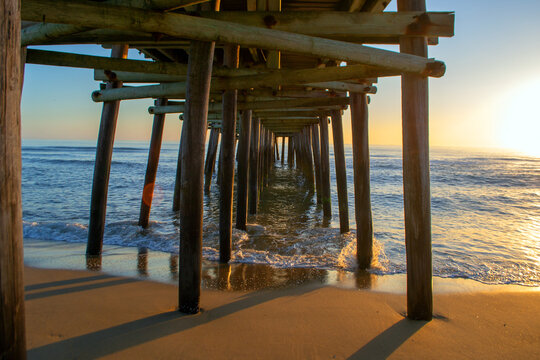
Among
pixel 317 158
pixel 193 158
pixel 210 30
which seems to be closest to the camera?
pixel 210 30

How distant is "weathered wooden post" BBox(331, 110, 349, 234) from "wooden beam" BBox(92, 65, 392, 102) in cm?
217

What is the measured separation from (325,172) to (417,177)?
18.6ft

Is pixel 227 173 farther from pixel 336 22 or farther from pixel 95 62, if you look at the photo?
pixel 336 22

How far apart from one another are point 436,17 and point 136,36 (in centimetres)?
261

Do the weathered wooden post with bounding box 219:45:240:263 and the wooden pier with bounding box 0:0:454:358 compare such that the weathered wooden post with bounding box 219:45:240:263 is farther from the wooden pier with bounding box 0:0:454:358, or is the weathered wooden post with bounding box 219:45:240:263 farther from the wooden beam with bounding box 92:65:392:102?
the wooden beam with bounding box 92:65:392:102

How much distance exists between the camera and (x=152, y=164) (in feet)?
19.1

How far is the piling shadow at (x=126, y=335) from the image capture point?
7.07 ft

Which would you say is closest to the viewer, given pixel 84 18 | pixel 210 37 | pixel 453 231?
pixel 84 18

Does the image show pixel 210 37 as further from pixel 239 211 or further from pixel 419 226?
pixel 239 211

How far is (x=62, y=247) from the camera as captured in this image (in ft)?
16.4

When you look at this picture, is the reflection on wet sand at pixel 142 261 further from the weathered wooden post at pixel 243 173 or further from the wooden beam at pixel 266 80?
the wooden beam at pixel 266 80

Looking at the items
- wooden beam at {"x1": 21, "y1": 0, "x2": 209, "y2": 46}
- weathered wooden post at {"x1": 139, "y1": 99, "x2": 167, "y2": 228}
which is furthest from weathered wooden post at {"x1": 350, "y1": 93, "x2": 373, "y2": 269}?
weathered wooden post at {"x1": 139, "y1": 99, "x2": 167, "y2": 228}

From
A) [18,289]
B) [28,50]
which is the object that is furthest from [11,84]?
[28,50]

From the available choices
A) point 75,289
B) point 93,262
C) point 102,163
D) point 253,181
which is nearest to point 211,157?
point 253,181
